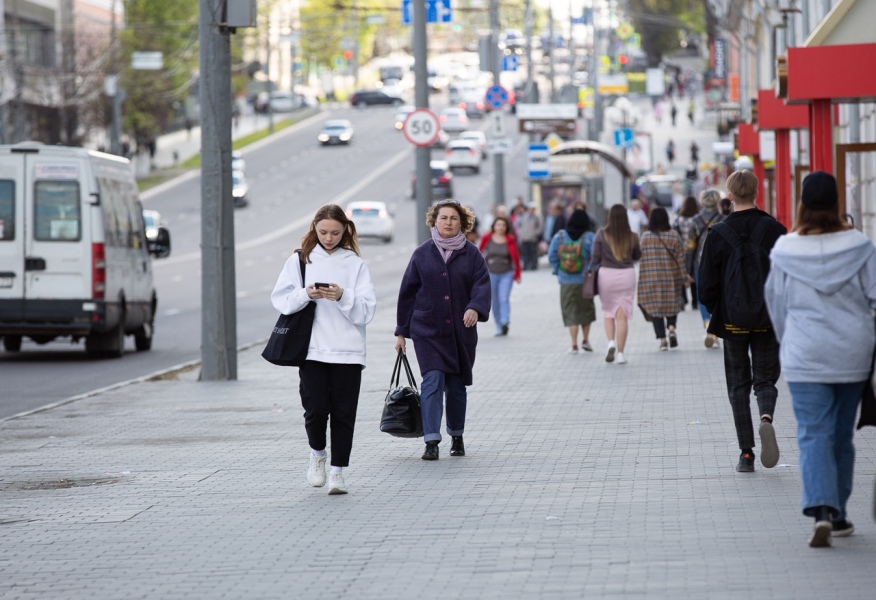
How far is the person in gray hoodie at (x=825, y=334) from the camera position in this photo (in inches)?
281

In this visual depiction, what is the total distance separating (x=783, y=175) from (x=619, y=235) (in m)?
5.72

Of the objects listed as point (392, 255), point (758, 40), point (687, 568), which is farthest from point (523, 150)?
point (687, 568)

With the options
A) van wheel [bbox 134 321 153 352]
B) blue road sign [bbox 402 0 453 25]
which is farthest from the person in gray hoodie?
blue road sign [bbox 402 0 453 25]

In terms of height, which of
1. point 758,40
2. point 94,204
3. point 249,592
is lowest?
point 249,592

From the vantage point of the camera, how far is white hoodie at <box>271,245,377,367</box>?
9.07 meters

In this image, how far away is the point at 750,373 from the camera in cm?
943

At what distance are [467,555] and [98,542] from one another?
1833 mm

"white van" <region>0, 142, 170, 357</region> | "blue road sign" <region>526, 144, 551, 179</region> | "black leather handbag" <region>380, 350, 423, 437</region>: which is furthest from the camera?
"blue road sign" <region>526, 144, 551, 179</region>

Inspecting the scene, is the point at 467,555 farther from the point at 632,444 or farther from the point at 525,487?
the point at 632,444

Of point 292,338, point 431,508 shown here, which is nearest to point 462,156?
point 292,338

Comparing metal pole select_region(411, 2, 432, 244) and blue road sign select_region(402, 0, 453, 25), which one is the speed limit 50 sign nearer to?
metal pole select_region(411, 2, 432, 244)

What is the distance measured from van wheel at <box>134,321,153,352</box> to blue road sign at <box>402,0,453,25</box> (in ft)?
33.9

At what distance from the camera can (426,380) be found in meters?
10.5

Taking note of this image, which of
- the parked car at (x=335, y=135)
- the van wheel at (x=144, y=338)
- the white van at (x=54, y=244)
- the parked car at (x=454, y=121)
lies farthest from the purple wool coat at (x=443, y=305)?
the parked car at (x=454, y=121)
